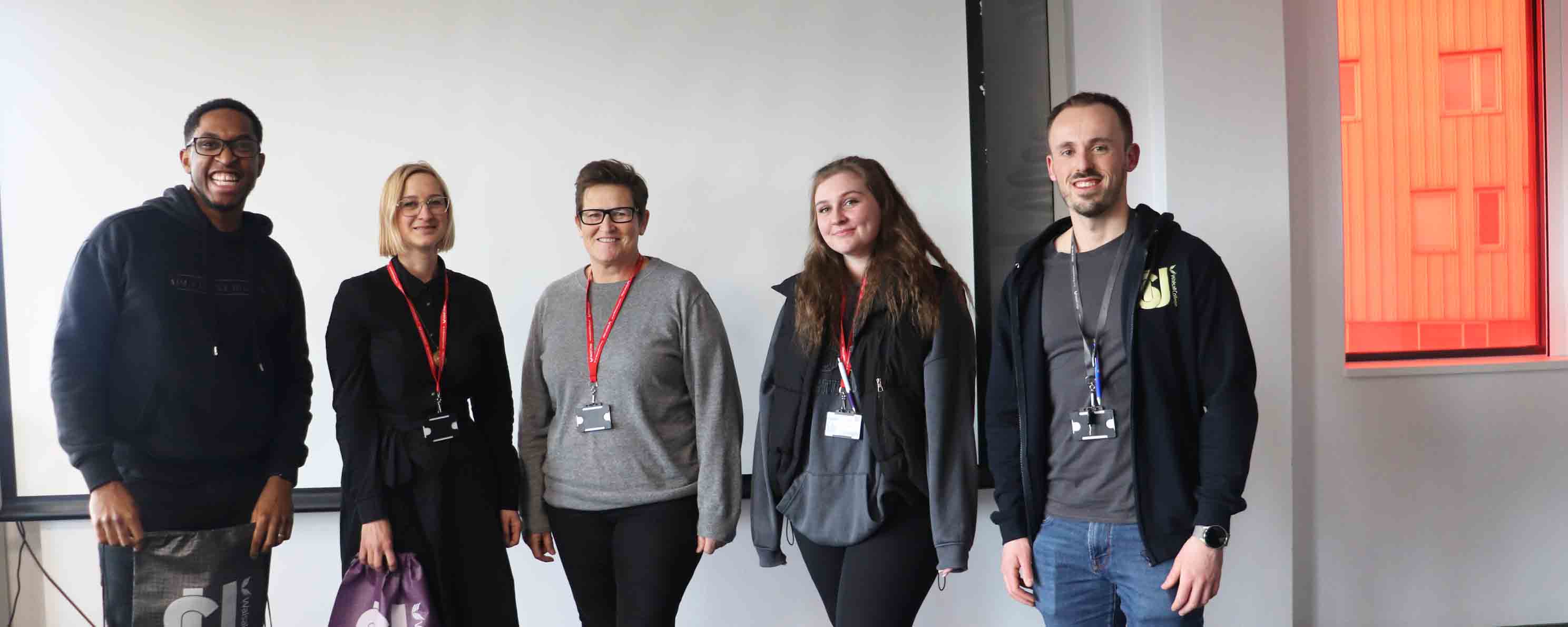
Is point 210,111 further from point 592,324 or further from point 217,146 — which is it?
point 592,324

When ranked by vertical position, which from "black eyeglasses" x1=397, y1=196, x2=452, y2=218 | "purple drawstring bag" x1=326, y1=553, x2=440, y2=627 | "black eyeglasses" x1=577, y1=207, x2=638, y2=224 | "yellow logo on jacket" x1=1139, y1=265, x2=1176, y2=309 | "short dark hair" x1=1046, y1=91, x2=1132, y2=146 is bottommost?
"purple drawstring bag" x1=326, y1=553, x2=440, y2=627

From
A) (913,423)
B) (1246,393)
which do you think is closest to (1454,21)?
(1246,393)

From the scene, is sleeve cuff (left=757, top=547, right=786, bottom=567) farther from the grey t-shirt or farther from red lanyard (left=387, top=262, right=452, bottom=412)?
red lanyard (left=387, top=262, right=452, bottom=412)

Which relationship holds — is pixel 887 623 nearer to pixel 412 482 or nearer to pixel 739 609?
pixel 412 482

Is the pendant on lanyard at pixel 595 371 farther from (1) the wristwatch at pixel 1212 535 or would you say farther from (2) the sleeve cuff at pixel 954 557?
(1) the wristwatch at pixel 1212 535

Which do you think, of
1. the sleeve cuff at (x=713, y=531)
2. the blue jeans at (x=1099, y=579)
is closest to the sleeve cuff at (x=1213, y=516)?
the blue jeans at (x=1099, y=579)

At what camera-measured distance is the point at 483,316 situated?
2221 mm

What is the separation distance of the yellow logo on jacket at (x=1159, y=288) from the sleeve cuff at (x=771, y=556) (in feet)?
3.21

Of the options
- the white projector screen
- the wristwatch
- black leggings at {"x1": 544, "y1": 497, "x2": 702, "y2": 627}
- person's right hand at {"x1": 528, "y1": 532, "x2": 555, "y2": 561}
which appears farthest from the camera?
the white projector screen

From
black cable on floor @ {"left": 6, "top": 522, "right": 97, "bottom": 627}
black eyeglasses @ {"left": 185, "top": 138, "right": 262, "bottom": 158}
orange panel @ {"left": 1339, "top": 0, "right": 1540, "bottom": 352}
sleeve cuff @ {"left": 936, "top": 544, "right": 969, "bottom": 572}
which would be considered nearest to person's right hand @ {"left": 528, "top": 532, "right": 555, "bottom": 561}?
sleeve cuff @ {"left": 936, "top": 544, "right": 969, "bottom": 572}

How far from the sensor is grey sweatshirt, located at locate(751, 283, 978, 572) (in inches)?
74.7

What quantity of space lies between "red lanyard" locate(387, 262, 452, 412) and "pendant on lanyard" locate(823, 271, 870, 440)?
898mm

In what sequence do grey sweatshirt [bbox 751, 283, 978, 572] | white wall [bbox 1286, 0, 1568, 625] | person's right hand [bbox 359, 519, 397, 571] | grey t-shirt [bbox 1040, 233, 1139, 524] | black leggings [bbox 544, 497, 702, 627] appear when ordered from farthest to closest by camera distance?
white wall [bbox 1286, 0, 1568, 625], black leggings [bbox 544, 497, 702, 627], person's right hand [bbox 359, 519, 397, 571], grey sweatshirt [bbox 751, 283, 978, 572], grey t-shirt [bbox 1040, 233, 1139, 524]

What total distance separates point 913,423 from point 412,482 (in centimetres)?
114
